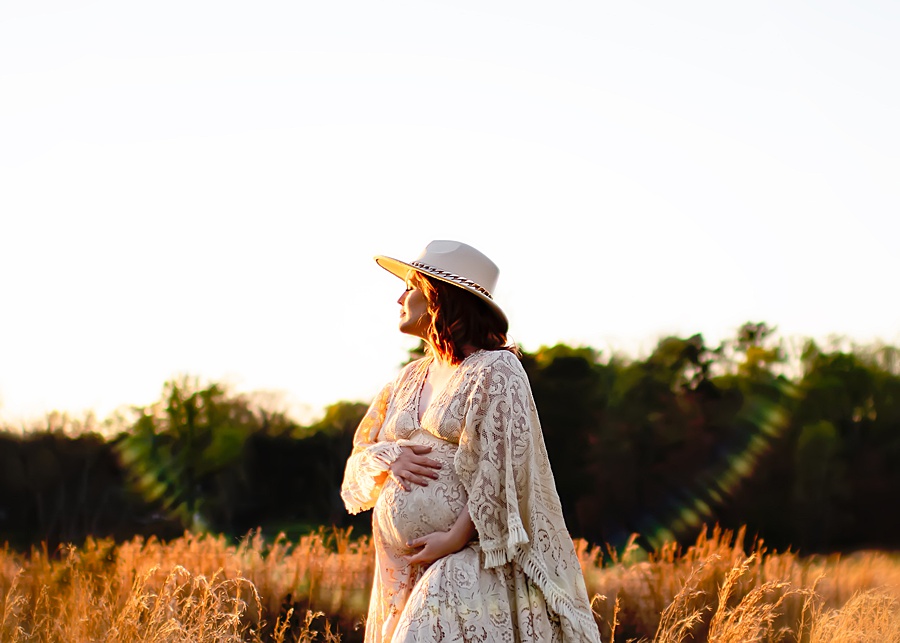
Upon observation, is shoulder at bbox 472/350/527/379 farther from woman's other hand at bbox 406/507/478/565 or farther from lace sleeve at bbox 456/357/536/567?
woman's other hand at bbox 406/507/478/565

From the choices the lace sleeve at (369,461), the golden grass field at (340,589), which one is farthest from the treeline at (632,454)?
the lace sleeve at (369,461)

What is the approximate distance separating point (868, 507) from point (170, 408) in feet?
70.1

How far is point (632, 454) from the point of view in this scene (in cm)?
2844

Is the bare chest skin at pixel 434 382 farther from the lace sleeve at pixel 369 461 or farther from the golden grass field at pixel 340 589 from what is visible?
the golden grass field at pixel 340 589

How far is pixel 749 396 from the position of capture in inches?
1216

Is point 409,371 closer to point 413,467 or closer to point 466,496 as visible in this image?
point 413,467

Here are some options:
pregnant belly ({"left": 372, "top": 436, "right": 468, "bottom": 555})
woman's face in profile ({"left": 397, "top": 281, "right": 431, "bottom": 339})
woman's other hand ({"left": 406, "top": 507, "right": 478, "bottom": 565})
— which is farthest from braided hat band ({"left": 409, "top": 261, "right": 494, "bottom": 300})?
woman's other hand ({"left": 406, "top": 507, "right": 478, "bottom": 565})

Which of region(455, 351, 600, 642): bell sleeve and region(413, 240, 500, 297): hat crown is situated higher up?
region(413, 240, 500, 297): hat crown

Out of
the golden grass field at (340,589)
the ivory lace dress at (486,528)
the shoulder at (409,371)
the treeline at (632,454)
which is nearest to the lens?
the ivory lace dress at (486,528)

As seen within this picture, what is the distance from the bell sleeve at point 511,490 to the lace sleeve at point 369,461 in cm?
33

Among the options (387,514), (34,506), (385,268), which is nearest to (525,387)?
(387,514)

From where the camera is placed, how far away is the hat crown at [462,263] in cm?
325

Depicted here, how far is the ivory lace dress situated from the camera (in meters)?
3.02

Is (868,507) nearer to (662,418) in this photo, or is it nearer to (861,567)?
(662,418)
